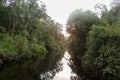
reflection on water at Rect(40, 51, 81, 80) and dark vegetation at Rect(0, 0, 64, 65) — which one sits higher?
dark vegetation at Rect(0, 0, 64, 65)

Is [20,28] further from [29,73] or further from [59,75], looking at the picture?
[29,73]

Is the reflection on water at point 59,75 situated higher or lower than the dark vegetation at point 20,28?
lower

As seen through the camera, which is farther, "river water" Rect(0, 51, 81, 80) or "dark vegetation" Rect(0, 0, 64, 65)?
"dark vegetation" Rect(0, 0, 64, 65)

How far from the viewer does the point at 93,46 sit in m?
23.2

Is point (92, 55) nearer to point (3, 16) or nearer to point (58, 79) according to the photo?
point (58, 79)

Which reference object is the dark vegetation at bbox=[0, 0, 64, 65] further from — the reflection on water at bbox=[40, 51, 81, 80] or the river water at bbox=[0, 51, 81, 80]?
the reflection on water at bbox=[40, 51, 81, 80]

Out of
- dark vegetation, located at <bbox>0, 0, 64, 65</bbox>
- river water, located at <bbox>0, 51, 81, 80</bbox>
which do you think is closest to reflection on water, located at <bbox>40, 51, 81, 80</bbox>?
river water, located at <bbox>0, 51, 81, 80</bbox>

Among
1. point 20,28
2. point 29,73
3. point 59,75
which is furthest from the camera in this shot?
point 20,28

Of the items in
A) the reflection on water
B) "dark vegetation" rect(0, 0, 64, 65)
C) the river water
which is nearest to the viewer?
the river water

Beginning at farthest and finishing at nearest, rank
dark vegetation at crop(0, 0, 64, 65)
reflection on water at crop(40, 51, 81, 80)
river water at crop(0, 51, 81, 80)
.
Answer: dark vegetation at crop(0, 0, 64, 65) → reflection on water at crop(40, 51, 81, 80) → river water at crop(0, 51, 81, 80)

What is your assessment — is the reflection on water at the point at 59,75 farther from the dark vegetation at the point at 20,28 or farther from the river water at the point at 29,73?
the dark vegetation at the point at 20,28

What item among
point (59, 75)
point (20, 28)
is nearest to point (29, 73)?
point (59, 75)

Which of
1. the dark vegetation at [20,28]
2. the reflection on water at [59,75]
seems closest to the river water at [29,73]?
the reflection on water at [59,75]

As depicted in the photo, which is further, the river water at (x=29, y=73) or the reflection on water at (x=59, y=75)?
the reflection on water at (x=59, y=75)
